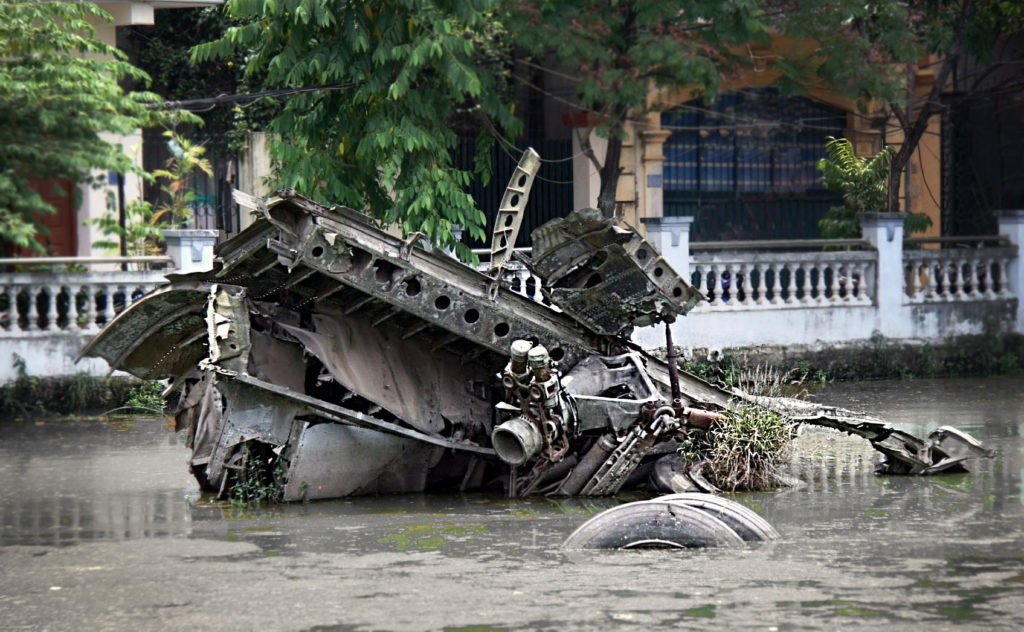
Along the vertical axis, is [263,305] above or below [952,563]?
above

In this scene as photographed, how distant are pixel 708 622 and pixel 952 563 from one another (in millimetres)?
2130

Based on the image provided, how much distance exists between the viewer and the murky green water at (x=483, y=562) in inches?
316

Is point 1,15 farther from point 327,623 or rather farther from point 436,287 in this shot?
point 327,623

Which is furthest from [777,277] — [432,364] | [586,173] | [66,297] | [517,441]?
[517,441]

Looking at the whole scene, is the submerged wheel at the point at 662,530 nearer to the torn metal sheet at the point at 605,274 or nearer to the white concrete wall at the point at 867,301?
the torn metal sheet at the point at 605,274

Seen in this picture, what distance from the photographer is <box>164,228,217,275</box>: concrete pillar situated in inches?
709

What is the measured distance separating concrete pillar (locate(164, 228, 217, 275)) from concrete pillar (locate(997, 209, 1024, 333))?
10.8 meters

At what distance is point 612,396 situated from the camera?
39.6 ft

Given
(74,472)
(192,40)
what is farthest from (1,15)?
(192,40)

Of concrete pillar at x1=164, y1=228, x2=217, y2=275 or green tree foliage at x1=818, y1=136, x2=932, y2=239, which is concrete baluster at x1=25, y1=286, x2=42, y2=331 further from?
green tree foliage at x1=818, y1=136, x2=932, y2=239

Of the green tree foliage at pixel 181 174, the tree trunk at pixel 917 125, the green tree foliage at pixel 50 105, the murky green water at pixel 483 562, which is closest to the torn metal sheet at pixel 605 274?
the murky green water at pixel 483 562

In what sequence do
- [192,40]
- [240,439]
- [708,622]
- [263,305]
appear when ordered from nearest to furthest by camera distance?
[708,622] → [240,439] → [263,305] → [192,40]

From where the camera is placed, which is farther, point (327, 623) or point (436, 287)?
point (436, 287)

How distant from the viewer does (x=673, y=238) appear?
19.0m
